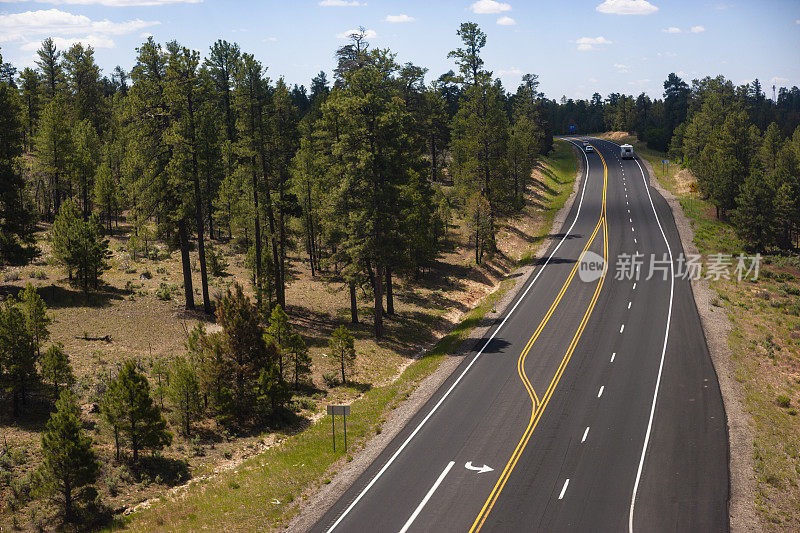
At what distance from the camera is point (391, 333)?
41.6 m

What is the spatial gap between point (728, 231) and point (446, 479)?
188 ft

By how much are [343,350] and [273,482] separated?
1175 cm

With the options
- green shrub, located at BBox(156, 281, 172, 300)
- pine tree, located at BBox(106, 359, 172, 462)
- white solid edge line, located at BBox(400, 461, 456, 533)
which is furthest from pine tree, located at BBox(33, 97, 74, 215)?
white solid edge line, located at BBox(400, 461, 456, 533)

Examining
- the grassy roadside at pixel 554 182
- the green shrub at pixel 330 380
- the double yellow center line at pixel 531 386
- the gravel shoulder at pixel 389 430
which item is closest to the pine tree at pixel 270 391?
the green shrub at pixel 330 380

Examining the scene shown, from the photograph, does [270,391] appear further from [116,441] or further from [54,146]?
[54,146]

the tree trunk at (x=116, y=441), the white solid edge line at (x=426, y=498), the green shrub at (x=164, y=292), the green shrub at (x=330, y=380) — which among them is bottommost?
the white solid edge line at (x=426, y=498)

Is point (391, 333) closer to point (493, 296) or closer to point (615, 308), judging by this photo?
point (493, 296)

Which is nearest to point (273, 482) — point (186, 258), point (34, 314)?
point (34, 314)

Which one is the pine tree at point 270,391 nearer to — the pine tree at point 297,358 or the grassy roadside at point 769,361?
the pine tree at point 297,358

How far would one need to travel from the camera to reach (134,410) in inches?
880

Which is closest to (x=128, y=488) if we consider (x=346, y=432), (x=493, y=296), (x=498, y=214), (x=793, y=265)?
(x=346, y=432)

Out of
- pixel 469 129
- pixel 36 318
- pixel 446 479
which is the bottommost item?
pixel 446 479

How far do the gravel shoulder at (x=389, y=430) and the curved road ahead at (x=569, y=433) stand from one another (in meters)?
0.46

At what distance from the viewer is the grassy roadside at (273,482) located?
66.0 feet
